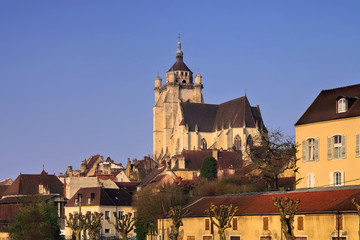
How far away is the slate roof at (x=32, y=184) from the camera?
378 ft

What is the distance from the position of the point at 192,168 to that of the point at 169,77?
62.2m

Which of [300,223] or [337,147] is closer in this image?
[300,223]

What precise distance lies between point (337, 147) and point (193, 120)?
3981 inches

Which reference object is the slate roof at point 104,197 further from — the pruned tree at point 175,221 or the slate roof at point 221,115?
the slate roof at point 221,115

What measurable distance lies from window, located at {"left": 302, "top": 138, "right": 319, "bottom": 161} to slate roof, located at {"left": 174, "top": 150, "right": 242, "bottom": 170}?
55.4m

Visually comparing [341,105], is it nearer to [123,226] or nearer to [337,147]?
[337,147]

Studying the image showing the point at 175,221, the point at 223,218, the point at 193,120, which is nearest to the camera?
the point at 223,218

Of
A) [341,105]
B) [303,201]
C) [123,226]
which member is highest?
[341,105]

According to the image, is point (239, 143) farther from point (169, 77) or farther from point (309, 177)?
point (309, 177)

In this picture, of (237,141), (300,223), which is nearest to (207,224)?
(300,223)

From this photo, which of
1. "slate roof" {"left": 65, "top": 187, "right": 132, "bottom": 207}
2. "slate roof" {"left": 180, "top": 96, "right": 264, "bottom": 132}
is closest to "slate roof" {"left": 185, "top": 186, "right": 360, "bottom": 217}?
"slate roof" {"left": 65, "top": 187, "right": 132, "bottom": 207}

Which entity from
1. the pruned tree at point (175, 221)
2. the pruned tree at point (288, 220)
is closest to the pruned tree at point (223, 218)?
the pruned tree at point (175, 221)

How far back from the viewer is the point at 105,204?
3531 inches

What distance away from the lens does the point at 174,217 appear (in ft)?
191
